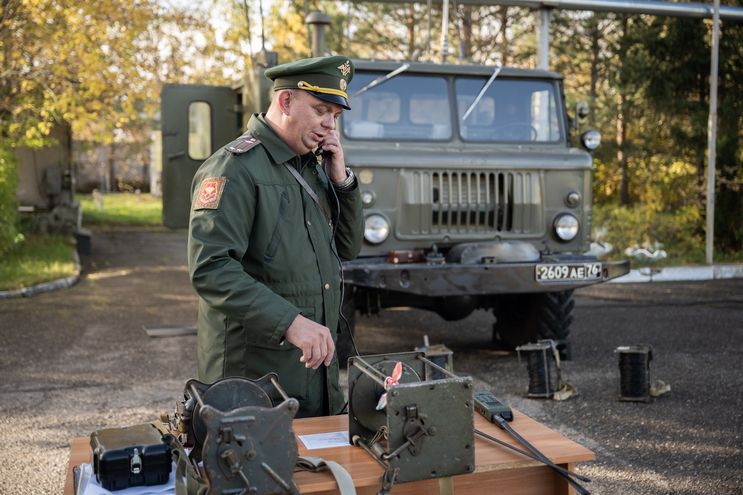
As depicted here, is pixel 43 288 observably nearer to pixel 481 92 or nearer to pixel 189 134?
pixel 189 134

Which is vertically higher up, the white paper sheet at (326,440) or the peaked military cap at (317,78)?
the peaked military cap at (317,78)

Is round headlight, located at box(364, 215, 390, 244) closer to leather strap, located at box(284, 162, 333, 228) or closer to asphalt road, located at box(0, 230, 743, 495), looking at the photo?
asphalt road, located at box(0, 230, 743, 495)

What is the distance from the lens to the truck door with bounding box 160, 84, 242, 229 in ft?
25.8

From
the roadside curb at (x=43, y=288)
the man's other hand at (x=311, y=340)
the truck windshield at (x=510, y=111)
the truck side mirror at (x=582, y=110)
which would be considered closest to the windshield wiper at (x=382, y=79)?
the truck windshield at (x=510, y=111)

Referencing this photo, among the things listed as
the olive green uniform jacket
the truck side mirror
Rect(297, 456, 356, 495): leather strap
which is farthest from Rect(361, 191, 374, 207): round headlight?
Rect(297, 456, 356, 495): leather strap

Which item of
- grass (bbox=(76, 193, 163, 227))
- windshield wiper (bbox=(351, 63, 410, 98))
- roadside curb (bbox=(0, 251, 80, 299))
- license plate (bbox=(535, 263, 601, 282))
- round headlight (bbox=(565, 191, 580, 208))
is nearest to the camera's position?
license plate (bbox=(535, 263, 601, 282))

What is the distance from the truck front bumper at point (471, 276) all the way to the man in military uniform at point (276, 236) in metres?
3.31

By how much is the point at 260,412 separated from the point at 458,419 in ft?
1.80

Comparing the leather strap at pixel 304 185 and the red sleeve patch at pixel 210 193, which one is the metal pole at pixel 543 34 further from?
the red sleeve patch at pixel 210 193

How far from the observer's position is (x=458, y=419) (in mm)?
2449

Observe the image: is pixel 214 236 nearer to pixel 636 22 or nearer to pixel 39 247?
pixel 39 247

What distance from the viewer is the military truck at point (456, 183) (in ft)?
22.5

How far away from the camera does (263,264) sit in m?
3.03

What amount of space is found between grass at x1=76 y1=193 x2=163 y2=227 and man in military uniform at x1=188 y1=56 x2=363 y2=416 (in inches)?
681
